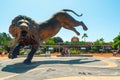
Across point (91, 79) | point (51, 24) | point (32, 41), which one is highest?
point (51, 24)

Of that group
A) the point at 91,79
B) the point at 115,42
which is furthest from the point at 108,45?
the point at 91,79

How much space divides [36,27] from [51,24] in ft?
6.73

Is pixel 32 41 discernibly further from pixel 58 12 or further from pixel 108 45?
pixel 108 45

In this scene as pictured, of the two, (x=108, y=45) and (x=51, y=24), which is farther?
(x=108, y=45)

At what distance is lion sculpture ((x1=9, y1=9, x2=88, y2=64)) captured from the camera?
18953 millimetres

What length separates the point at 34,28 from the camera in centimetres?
1966

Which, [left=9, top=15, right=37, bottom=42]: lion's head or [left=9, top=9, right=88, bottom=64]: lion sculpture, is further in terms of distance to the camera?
[left=9, top=9, right=88, bottom=64]: lion sculpture

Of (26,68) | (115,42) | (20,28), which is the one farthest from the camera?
(115,42)

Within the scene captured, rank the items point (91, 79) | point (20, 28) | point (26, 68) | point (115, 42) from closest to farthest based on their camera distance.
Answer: point (91, 79)
point (26, 68)
point (20, 28)
point (115, 42)

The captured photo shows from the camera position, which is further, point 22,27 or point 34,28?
point 34,28

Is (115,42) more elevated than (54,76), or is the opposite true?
(115,42)

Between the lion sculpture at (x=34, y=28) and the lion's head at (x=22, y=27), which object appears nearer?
the lion's head at (x=22, y=27)

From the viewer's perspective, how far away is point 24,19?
64.0 feet

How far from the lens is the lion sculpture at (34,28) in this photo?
62.2 feet
